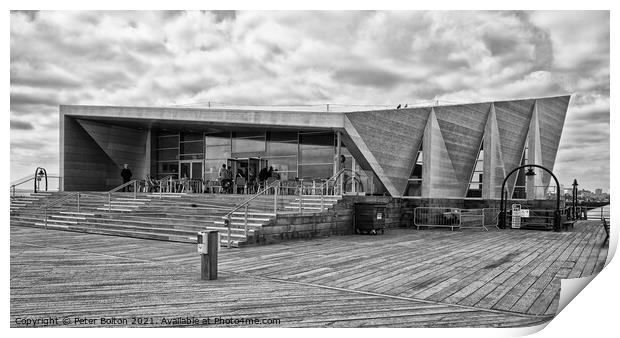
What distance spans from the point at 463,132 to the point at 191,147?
590 inches

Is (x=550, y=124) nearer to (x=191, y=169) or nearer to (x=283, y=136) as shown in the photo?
(x=283, y=136)

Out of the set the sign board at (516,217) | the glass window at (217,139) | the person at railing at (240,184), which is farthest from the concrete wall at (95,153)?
the sign board at (516,217)

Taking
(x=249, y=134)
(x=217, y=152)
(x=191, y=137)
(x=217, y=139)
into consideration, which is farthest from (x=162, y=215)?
(x=191, y=137)

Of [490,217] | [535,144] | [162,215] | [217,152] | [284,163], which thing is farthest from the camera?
[535,144]

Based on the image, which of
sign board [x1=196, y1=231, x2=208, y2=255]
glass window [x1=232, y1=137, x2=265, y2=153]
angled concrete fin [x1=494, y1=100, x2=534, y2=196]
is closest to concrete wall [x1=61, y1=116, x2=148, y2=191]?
glass window [x1=232, y1=137, x2=265, y2=153]

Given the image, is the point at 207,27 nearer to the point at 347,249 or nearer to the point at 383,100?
the point at 347,249

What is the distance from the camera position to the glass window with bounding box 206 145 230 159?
83.2 feet

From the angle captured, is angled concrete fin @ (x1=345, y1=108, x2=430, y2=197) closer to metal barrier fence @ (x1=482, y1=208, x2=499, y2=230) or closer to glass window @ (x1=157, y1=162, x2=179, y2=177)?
metal barrier fence @ (x1=482, y1=208, x2=499, y2=230)

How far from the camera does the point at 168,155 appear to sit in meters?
27.6

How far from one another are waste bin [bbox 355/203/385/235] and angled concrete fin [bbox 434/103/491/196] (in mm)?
8021

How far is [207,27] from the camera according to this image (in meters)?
7.12

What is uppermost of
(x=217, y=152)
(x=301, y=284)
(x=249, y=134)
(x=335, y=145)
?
(x=249, y=134)

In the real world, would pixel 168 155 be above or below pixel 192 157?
above
